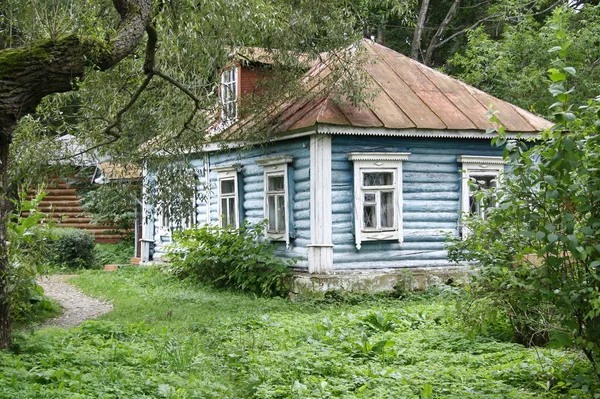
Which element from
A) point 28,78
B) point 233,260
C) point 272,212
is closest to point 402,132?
point 272,212

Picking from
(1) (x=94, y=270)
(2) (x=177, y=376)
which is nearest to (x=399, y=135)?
(2) (x=177, y=376)

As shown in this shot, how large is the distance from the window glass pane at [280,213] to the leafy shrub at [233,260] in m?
0.35

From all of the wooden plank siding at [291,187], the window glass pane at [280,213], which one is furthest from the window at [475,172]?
the window glass pane at [280,213]

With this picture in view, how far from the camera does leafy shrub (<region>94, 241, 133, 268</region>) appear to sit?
74.7ft

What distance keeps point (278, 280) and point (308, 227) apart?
120 centimetres

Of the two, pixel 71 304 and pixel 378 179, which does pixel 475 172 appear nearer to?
pixel 378 179

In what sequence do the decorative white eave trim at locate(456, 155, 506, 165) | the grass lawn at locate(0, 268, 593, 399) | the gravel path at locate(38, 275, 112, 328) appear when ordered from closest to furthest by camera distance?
1. the grass lawn at locate(0, 268, 593, 399)
2. the gravel path at locate(38, 275, 112, 328)
3. the decorative white eave trim at locate(456, 155, 506, 165)

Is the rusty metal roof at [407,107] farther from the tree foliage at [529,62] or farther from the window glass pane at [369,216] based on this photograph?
the tree foliage at [529,62]

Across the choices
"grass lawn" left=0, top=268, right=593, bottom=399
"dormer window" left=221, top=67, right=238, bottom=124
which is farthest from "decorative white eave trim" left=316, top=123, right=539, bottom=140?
"grass lawn" left=0, top=268, right=593, bottom=399

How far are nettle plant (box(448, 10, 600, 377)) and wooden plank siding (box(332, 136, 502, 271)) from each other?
7.57 metres

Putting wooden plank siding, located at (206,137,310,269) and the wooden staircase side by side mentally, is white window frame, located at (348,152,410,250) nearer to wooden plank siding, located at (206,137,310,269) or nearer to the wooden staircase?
wooden plank siding, located at (206,137,310,269)

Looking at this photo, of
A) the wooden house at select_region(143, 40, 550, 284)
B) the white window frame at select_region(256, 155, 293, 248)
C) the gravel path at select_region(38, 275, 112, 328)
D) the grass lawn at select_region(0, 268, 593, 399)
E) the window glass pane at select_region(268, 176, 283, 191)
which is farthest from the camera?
the window glass pane at select_region(268, 176, 283, 191)

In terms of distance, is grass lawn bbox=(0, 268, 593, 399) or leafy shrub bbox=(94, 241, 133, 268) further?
leafy shrub bbox=(94, 241, 133, 268)

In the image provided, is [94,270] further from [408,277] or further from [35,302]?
[408,277]
